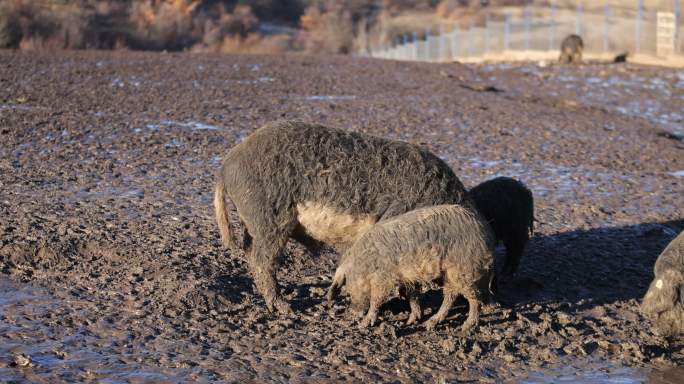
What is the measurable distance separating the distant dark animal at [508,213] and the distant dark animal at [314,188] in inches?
34.2

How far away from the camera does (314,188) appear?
7141mm

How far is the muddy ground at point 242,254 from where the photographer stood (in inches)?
249

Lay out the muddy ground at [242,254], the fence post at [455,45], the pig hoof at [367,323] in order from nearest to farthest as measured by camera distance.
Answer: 1. the muddy ground at [242,254]
2. the pig hoof at [367,323]
3. the fence post at [455,45]

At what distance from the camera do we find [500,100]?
1814 centimetres

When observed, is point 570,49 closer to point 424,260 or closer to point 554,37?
point 554,37

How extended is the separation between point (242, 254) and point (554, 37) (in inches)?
1227

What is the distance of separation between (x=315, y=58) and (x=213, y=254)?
16.6m

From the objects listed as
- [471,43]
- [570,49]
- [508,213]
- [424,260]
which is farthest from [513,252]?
[471,43]

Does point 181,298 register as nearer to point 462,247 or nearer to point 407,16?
point 462,247

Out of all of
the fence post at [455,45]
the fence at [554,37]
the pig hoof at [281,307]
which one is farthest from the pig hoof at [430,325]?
the fence post at [455,45]

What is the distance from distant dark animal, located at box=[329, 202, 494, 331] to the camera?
6.77m

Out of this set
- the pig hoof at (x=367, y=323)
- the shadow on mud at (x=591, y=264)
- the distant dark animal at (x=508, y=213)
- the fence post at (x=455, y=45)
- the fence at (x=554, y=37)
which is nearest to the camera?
the pig hoof at (x=367, y=323)

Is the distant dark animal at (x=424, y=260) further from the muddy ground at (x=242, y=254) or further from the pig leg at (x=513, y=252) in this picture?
the pig leg at (x=513, y=252)

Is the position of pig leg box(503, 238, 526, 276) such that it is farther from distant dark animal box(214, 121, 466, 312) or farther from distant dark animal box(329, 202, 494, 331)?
distant dark animal box(329, 202, 494, 331)
